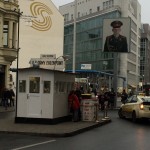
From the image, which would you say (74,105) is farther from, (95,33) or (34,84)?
(95,33)

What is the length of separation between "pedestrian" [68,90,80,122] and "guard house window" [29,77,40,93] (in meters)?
2.10

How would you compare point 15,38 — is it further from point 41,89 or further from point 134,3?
point 134,3

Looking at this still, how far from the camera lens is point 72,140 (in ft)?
47.4

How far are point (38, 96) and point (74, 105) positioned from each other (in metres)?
2.24

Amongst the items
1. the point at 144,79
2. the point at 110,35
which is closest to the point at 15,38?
the point at 110,35

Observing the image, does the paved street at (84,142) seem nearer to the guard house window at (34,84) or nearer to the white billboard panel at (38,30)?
the guard house window at (34,84)

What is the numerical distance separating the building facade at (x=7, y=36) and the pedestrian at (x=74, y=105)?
22.3 metres

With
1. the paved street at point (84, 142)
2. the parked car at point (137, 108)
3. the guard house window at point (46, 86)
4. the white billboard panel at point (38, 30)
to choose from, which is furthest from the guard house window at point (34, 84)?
the white billboard panel at point (38, 30)

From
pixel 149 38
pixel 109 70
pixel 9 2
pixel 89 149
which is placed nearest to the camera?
pixel 89 149

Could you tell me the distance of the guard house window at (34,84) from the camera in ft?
62.8

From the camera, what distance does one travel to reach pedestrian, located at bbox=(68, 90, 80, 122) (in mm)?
20562

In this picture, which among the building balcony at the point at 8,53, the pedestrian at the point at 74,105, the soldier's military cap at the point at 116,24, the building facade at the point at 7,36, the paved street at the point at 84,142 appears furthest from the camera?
the building facade at the point at 7,36

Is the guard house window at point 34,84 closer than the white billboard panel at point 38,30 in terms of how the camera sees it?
Yes

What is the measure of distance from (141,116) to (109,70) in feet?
303
